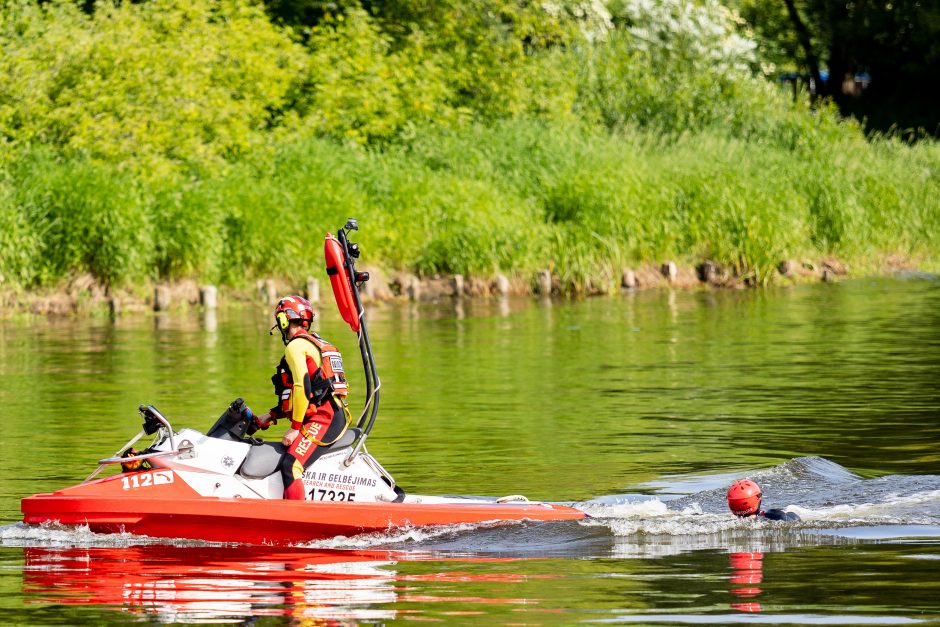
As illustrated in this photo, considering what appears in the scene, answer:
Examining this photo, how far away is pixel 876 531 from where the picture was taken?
11.4 m

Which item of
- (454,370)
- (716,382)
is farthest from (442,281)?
(716,382)

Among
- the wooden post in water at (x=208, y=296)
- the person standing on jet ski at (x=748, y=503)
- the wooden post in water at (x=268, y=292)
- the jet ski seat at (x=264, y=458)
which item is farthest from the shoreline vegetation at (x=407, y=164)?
the person standing on jet ski at (x=748, y=503)

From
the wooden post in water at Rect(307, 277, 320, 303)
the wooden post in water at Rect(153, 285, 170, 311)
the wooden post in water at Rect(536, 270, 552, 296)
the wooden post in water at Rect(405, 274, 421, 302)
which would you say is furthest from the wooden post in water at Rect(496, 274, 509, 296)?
the wooden post in water at Rect(153, 285, 170, 311)

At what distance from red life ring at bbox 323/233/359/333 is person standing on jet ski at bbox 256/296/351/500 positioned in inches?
10.4

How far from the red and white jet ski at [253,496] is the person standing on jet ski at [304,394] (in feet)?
0.37

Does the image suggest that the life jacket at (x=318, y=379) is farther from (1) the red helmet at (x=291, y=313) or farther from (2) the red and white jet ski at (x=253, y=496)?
(2) the red and white jet ski at (x=253, y=496)

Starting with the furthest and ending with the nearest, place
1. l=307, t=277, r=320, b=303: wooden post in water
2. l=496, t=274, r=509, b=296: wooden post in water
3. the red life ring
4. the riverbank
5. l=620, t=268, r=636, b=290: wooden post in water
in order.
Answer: l=620, t=268, r=636, b=290: wooden post in water → l=496, t=274, r=509, b=296: wooden post in water → l=307, t=277, r=320, b=303: wooden post in water → the riverbank → the red life ring

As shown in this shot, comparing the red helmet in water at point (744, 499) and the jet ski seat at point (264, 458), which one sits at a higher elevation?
the jet ski seat at point (264, 458)

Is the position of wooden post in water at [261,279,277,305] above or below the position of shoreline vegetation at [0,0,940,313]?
below

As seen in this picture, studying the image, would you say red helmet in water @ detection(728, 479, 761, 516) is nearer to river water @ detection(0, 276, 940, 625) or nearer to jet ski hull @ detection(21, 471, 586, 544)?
river water @ detection(0, 276, 940, 625)

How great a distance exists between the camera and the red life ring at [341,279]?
1162cm

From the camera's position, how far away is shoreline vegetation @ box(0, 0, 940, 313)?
31172 mm

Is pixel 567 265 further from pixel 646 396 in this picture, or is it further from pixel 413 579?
pixel 413 579

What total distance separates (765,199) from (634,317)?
7.53 meters
